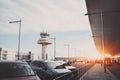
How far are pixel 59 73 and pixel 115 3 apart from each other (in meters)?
11.2

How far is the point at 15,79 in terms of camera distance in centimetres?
841

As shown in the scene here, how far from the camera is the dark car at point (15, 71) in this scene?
869 centimetres

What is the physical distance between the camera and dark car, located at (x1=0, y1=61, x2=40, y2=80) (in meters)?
8.69

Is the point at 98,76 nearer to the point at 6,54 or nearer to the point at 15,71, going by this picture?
the point at 15,71

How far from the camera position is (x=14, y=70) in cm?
928

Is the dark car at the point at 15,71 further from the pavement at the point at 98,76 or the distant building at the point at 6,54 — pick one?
the distant building at the point at 6,54

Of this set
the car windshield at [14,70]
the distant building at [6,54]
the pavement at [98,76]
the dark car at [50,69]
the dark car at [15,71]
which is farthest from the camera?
the distant building at [6,54]

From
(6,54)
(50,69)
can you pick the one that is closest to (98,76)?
(50,69)

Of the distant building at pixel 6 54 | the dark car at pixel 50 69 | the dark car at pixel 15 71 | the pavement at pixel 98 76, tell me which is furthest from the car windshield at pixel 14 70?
the distant building at pixel 6 54

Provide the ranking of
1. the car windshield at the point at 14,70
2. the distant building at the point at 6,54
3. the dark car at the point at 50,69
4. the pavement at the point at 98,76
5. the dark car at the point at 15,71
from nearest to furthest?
the dark car at the point at 15,71
the car windshield at the point at 14,70
the dark car at the point at 50,69
the pavement at the point at 98,76
the distant building at the point at 6,54

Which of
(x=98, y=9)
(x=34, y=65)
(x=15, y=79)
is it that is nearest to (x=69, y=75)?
(x=34, y=65)

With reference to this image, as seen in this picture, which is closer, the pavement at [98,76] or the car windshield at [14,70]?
the car windshield at [14,70]

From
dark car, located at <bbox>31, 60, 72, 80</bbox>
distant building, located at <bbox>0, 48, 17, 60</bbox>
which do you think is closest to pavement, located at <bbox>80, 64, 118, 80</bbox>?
dark car, located at <bbox>31, 60, 72, 80</bbox>

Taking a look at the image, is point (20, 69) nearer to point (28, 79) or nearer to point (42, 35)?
point (28, 79)
